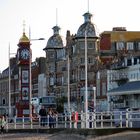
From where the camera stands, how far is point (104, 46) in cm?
12900

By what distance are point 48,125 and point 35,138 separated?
6.70 m

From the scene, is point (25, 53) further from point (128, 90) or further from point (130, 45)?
point (130, 45)

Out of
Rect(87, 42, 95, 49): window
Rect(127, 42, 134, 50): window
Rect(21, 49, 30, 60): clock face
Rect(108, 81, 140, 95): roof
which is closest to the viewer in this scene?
Rect(108, 81, 140, 95): roof

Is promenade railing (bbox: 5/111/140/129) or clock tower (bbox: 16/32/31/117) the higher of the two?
clock tower (bbox: 16/32/31/117)

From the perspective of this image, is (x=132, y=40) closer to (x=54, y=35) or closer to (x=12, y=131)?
(x=54, y=35)

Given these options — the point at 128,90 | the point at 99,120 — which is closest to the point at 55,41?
the point at 128,90

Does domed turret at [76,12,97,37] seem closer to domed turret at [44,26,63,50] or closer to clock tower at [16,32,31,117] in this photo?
domed turret at [44,26,63,50]

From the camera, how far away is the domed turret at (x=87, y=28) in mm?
128000

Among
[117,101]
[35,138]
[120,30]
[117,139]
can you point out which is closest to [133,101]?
[117,101]

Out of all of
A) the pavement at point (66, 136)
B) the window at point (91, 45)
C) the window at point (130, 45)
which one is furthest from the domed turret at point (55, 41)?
the pavement at point (66, 136)

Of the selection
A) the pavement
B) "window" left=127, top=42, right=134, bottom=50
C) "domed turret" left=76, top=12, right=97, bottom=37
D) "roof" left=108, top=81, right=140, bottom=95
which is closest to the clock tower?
"roof" left=108, top=81, right=140, bottom=95

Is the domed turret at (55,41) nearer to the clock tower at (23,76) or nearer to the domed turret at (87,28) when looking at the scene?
the domed turret at (87,28)

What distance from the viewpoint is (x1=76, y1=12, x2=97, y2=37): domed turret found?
128 metres

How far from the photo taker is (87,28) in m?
129
